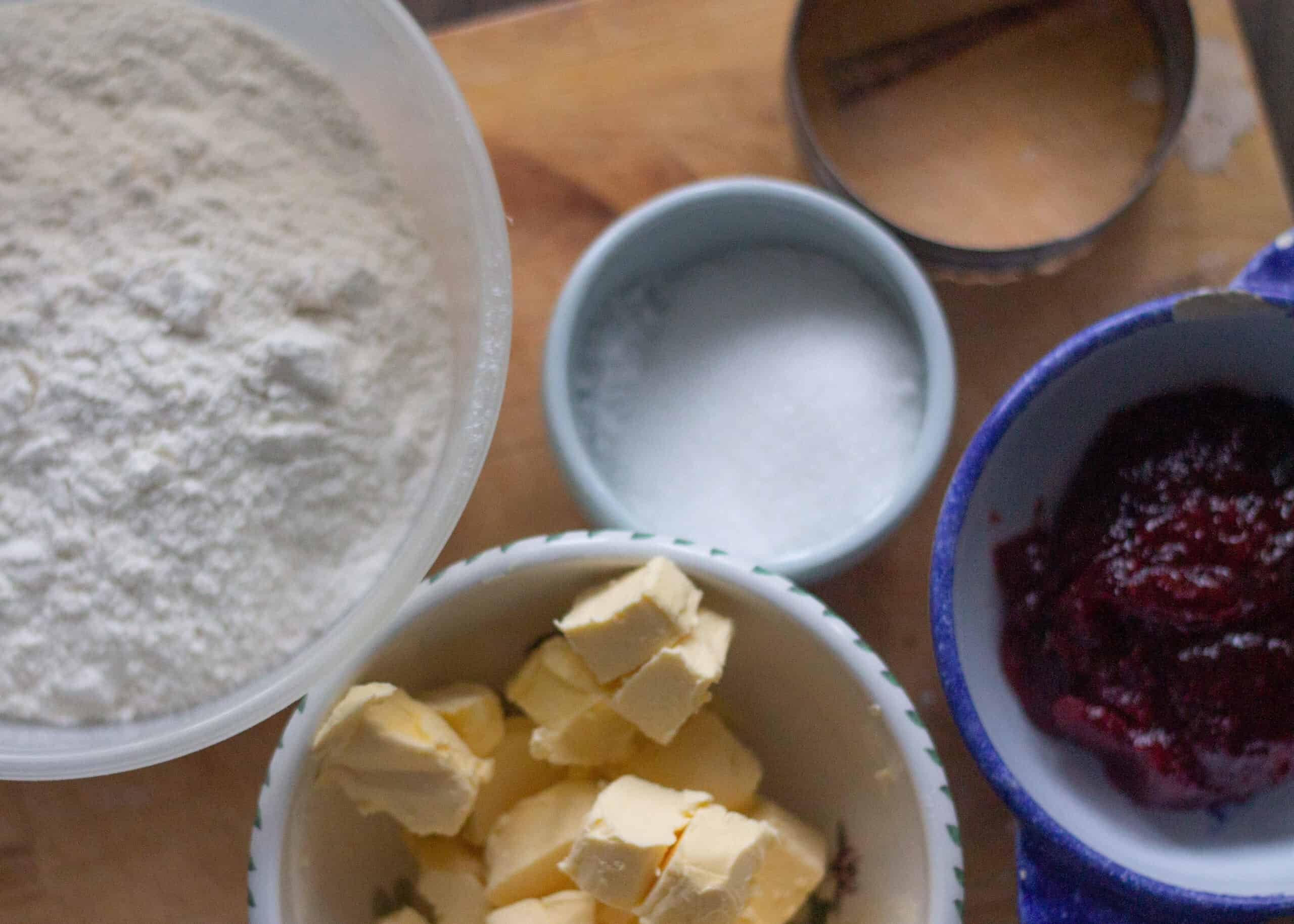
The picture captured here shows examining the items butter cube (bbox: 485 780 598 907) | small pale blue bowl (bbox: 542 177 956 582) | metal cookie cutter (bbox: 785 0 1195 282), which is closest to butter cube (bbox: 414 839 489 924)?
butter cube (bbox: 485 780 598 907)

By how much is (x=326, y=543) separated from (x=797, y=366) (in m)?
0.39

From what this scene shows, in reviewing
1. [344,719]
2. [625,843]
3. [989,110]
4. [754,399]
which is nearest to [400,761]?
[344,719]

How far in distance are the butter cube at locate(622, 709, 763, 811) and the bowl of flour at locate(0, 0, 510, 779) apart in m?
0.21

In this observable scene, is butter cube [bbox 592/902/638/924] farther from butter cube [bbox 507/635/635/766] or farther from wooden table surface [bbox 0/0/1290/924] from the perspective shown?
wooden table surface [bbox 0/0/1290/924]

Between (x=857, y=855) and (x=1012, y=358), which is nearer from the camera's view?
(x=857, y=855)

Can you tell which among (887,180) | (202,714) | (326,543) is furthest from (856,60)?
(202,714)

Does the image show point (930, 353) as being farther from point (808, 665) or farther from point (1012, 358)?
point (808, 665)

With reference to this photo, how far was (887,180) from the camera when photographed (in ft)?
2.92

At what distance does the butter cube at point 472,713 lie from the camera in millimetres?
709

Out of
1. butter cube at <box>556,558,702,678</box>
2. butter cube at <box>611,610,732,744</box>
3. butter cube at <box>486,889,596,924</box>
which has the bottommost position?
butter cube at <box>486,889,596,924</box>

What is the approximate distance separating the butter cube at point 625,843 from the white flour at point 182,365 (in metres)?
0.21

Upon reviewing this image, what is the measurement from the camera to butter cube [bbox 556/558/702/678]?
25.5 inches

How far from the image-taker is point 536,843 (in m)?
0.70

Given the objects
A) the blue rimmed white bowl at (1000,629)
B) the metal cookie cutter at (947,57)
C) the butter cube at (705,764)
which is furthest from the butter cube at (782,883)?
the metal cookie cutter at (947,57)
